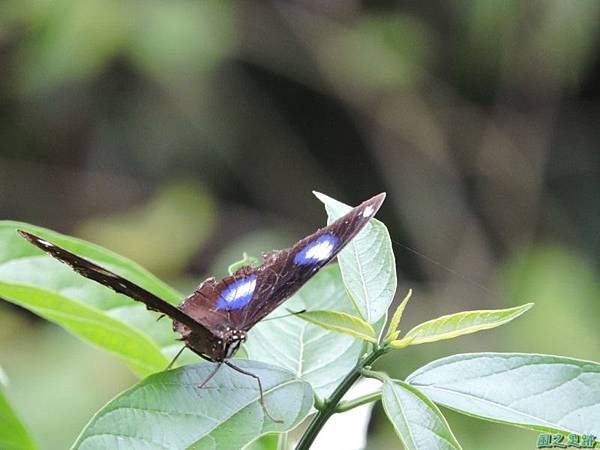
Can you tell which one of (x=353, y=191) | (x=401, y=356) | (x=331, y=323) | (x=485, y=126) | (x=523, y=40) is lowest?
(x=331, y=323)

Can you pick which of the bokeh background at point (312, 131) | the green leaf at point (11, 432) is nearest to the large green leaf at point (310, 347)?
the green leaf at point (11, 432)

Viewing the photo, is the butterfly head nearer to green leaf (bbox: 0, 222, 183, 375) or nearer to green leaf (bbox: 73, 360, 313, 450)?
green leaf (bbox: 73, 360, 313, 450)

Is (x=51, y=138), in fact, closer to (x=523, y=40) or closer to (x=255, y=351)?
(x=523, y=40)

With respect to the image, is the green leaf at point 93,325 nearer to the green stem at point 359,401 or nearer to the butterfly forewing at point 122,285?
the butterfly forewing at point 122,285

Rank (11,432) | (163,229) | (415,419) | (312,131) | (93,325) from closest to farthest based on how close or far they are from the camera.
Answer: (415,419) → (11,432) → (93,325) → (163,229) → (312,131)

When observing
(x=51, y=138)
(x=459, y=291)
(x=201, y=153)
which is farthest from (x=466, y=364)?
(x=51, y=138)

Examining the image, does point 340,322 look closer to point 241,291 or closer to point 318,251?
point 318,251

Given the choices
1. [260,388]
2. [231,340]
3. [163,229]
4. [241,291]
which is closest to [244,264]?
[241,291]
